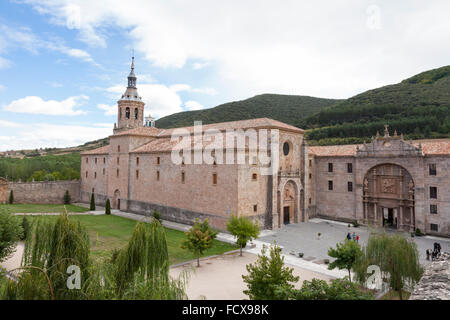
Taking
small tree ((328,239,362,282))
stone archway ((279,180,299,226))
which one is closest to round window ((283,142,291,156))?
stone archway ((279,180,299,226))

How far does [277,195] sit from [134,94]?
93.9ft

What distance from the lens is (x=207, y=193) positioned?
1064 inches

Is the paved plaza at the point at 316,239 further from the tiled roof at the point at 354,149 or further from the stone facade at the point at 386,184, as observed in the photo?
the tiled roof at the point at 354,149

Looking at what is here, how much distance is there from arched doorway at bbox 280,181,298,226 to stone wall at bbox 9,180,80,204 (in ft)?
119

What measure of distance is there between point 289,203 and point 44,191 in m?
38.3

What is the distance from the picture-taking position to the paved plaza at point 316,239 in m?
20.5

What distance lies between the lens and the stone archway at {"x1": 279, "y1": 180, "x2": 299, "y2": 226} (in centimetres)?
2956

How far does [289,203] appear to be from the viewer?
30250mm

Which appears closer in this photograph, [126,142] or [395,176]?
[395,176]

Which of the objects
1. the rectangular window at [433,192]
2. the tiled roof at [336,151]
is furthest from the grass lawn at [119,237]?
the rectangular window at [433,192]

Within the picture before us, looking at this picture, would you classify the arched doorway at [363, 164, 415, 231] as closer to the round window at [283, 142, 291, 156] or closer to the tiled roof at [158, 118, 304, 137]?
the round window at [283, 142, 291, 156]

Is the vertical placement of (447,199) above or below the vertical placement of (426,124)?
below
